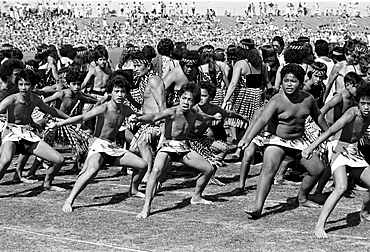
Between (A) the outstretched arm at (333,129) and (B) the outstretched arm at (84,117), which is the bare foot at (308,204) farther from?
(B) the outstretched arm at (84,117)

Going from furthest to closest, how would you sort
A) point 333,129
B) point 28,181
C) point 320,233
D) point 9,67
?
point 28,181 → point 9,67 → point 333,129 → point 320,233

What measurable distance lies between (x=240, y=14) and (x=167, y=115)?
4388 centimetres

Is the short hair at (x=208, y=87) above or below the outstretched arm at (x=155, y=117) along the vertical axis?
above

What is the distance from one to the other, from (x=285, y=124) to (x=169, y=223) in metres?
1.51

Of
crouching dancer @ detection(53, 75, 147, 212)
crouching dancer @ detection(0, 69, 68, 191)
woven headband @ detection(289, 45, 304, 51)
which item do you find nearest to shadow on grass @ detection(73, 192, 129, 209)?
crouching dancer @ detection(53, 75, 147, 212)

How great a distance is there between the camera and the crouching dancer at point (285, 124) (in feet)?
23.4

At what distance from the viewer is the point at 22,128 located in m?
8.45

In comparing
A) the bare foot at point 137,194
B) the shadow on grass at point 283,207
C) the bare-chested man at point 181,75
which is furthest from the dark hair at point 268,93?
the bare foot at point 137,194

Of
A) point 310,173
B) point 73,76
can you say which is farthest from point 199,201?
point 73,76

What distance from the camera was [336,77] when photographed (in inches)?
391

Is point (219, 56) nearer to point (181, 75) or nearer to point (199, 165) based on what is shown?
point (181, 75)

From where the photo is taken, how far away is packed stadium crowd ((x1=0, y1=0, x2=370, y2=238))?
713cm

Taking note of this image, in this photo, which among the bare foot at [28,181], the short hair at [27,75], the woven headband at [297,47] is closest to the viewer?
the short hair at [27,75]

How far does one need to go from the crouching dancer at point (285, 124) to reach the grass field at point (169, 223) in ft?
1.31
